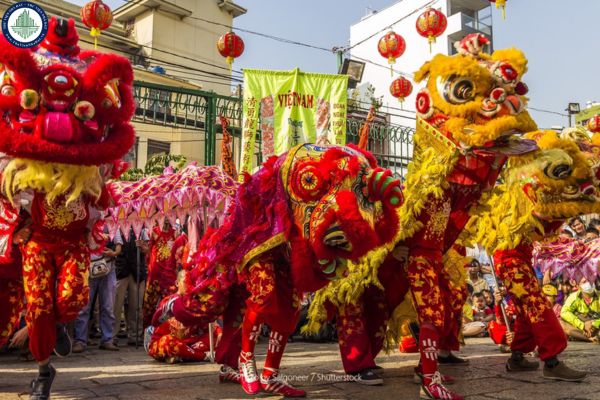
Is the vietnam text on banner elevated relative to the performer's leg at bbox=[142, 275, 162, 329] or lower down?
elevated

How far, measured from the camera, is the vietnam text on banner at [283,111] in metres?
8.51

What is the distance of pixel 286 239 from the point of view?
3.22 metres

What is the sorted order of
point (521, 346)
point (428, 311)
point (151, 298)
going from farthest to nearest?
1. point (151, 298)
2. point (521, 346)
3. point (428, 311)

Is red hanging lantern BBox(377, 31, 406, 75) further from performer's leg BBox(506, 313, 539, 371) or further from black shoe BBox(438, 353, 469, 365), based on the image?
performer's leg BBox(506, 313, 539, 371)

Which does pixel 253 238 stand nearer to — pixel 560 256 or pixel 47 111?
pixel 47 111

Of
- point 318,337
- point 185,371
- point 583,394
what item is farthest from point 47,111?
point 318,337

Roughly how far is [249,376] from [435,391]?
1019 mm

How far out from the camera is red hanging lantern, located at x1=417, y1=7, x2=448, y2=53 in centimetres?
1026

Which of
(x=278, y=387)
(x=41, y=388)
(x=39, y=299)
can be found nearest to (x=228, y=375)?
(x=278, y=387)

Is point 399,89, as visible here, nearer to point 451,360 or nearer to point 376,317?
point 451,360

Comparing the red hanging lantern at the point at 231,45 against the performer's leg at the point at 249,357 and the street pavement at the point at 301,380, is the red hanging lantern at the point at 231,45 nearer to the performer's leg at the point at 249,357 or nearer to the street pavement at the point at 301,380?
the street pavement at the point at 301,380

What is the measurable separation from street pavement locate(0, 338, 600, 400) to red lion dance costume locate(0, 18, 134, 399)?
23.5 inches

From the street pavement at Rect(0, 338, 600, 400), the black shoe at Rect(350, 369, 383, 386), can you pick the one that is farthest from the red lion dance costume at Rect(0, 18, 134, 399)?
the black shoe at Rect(350, 369, 383, 386)

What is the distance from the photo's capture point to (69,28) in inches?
128
